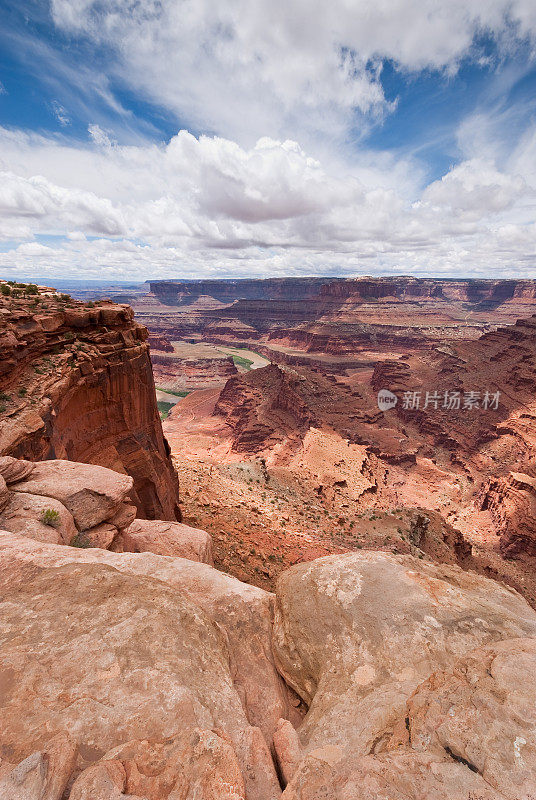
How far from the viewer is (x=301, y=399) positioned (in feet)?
178

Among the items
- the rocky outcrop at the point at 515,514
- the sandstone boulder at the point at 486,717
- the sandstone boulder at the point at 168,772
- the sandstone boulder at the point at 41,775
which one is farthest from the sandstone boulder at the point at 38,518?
the rocky outcrop at the point at 515,514

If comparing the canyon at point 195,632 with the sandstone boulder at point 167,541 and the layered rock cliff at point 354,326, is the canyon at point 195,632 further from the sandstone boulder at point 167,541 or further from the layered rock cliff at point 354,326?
the layered rock cliff at point 354,326

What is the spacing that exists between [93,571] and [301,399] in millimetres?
48514

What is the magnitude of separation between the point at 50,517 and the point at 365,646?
7.77 metres

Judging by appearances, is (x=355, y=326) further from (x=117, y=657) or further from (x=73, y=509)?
(x=117, y=657)

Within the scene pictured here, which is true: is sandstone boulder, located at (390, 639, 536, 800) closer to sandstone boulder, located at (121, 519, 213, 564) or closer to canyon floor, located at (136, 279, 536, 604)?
sandstone boulder, located at (121, 519, 213, 564)

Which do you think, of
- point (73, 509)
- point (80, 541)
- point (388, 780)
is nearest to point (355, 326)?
point (73, 509)

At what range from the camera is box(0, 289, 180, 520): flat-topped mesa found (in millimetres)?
11219

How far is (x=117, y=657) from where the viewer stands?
16.6 ft

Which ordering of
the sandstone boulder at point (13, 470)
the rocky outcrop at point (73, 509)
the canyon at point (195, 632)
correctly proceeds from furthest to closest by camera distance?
the sandstone boulder at point (13, 470) < the rocky outcrop at point (73, 509) < the canyon at point (195, 632)

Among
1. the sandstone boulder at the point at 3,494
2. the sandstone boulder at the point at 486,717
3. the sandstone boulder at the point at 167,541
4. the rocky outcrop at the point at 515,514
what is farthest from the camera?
the rocky outcrop at the point at 515,514

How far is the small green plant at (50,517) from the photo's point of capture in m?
7.93

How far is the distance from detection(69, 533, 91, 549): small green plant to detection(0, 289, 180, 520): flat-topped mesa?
364 cm

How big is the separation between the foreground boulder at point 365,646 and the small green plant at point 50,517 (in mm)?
5925
